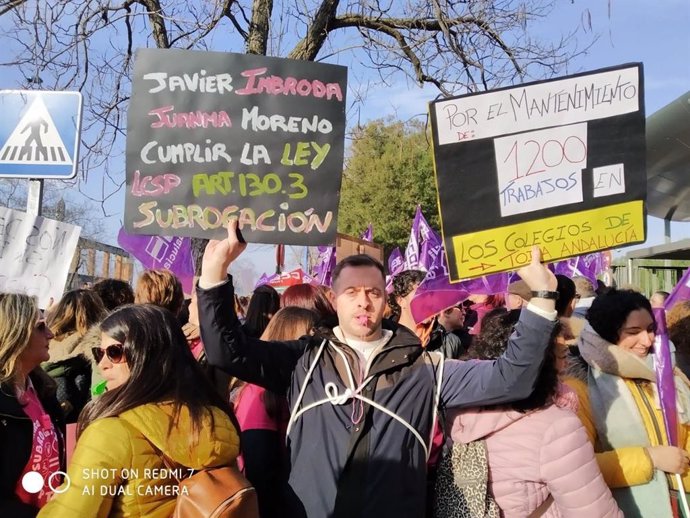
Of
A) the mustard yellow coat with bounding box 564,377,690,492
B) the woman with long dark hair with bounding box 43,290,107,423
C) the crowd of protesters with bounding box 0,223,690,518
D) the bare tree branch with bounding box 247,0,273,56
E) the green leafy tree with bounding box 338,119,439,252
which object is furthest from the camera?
the green leafy tree with bounding box 338,119,439,252

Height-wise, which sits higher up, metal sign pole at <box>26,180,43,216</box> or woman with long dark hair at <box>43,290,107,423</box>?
metal sign pole at <box>26,180,43,216</box>

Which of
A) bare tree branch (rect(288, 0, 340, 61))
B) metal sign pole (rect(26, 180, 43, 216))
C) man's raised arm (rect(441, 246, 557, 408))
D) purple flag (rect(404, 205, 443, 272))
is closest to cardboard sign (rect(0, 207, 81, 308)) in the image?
metal sign pole (rect(26, 180, 43, 216))

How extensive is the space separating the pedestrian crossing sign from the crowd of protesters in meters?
1.22

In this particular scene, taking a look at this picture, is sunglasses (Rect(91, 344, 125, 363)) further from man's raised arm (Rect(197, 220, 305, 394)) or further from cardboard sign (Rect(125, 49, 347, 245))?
cardboard sign (Rect(125, 49, 347, 245))

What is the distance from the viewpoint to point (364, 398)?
246 centimetres

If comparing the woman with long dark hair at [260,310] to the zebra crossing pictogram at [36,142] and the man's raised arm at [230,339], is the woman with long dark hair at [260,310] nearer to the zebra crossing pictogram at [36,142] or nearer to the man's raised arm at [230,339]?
the zebra crossing pictogram at [36,142]

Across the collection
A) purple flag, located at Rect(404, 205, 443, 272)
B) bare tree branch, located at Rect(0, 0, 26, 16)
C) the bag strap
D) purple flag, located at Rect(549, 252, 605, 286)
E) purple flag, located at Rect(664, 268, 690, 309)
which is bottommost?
the bag strap

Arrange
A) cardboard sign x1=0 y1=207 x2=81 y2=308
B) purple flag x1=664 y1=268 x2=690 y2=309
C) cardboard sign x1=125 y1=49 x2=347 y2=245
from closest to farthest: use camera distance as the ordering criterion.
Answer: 1. cardboard sign x1=125 y1=49 x2=347 y2=245
2. cardboard sign x1=0 y1=207 x2=81 y2=308
3. purple flag x1=664 y1=268 x2=690 y2=309

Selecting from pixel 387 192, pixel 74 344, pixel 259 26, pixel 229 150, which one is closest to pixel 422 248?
pixel 259 26

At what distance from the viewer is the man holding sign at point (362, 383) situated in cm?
239

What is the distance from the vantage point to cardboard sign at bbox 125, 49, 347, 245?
3049 millimetres

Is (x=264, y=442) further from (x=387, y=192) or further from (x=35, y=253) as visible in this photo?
(x=387, y=192)

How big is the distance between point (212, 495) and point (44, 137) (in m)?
2.64

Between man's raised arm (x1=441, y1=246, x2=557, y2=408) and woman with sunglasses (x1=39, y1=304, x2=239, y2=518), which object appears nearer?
woman with sunglasses (x1=39, y1=304, x2=239, y2=518)
